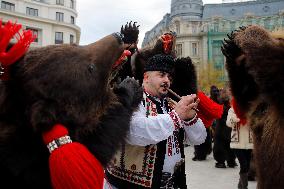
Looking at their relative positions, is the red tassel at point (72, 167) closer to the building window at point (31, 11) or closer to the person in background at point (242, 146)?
the person in background at point (242, 146)

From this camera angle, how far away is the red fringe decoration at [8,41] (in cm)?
162

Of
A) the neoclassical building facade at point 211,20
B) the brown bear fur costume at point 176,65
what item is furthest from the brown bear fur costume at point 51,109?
the neoclassical building facade at point 211,20

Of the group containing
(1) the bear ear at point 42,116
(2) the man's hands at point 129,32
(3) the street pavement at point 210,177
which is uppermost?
(2) the man's hands at point 129,32

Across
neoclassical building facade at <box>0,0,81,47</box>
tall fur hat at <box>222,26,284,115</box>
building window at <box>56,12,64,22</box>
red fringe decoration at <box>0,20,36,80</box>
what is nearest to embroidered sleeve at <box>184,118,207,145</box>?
tall fur hat at <box>222,26,284,115</box>

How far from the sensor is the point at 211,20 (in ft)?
206

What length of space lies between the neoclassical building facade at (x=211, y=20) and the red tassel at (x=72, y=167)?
2273 inches

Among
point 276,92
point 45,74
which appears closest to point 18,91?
point 45,74

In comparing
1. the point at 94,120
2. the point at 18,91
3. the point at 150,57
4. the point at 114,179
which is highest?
the point at 150,57

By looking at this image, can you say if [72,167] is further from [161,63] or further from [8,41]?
[161,63]

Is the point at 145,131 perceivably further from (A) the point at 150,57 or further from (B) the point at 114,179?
(A) the point at 150,57

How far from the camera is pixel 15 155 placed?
168 centimetres

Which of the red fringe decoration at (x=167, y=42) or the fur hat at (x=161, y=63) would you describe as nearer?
the fur hat at (x=161, y=63)

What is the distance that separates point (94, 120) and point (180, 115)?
860 millimetres

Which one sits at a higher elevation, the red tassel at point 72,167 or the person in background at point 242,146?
the red tassel at point 72,167
